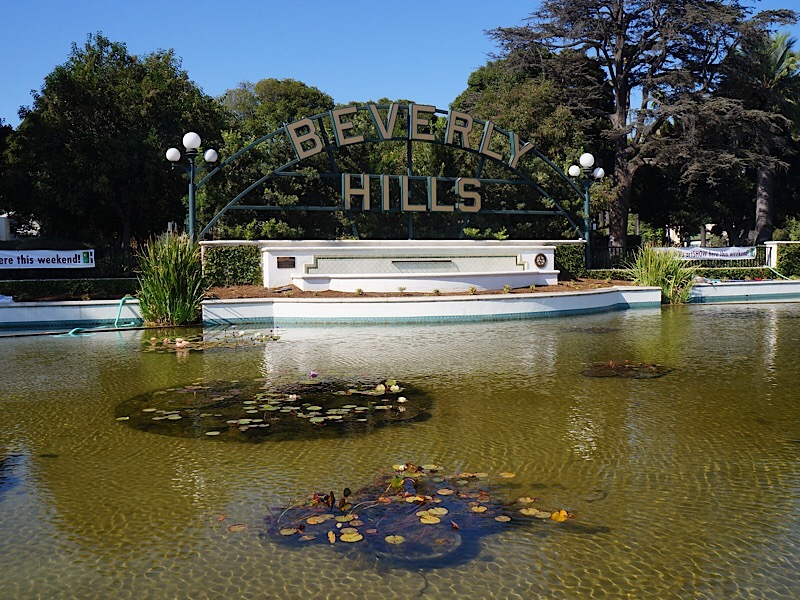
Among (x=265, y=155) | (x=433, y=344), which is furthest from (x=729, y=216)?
(x=433, y=344)

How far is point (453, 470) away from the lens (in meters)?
5.36

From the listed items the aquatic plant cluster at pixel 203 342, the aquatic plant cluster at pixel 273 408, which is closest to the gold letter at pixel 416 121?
the aquatic plant cluster at pixel 203 342

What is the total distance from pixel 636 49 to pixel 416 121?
1515 cm

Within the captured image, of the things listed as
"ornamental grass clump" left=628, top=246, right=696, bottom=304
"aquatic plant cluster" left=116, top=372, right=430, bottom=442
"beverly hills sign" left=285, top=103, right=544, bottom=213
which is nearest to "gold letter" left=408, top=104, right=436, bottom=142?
"beverly hills sign" left=285, top=103, right=544, bottom=213

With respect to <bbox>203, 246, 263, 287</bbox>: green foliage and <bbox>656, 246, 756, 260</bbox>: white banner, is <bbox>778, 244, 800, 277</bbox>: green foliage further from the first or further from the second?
<bbox>203, 246, 263, 287</bbox>: green foliage

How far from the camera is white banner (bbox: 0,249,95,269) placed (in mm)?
19188

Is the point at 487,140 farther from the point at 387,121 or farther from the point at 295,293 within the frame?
the point at 295,293

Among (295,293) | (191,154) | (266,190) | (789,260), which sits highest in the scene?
(191,154)

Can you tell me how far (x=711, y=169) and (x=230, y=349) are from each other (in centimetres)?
2429

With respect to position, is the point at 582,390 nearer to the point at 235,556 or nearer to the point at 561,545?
the point at 561,545

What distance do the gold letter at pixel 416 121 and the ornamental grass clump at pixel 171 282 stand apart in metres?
9.00

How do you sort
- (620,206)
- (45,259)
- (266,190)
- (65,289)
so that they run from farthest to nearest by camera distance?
(620,206)
(266,190)
(45,259)
(65,289)

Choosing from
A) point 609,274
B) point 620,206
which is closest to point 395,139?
point 609,274

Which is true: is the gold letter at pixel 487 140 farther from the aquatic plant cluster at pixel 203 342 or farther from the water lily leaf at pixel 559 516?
the water lily leaf at pixel 559 516
